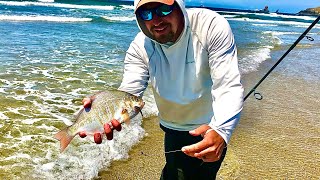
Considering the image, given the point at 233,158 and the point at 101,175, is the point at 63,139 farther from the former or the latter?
the point at 233,158

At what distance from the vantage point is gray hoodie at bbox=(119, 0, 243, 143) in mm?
2203

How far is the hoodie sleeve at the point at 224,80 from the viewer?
200cm

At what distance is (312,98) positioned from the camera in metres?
8.77

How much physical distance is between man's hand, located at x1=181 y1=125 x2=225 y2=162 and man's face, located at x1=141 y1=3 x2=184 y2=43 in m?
0.80

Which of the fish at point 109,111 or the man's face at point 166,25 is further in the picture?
the fish at point 109,111

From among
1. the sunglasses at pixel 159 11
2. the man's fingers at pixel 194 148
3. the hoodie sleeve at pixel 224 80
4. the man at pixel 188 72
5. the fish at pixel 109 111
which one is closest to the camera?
the man's fingers at pixel 194 148

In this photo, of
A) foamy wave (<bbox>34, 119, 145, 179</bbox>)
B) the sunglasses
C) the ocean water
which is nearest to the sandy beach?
foamy wave (<bbox>34, 119, 145, 179</bbox>)

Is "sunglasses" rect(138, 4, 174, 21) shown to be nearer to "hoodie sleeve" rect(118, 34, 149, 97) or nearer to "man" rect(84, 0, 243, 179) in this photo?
"man" rect(84, 0, 243, 179)

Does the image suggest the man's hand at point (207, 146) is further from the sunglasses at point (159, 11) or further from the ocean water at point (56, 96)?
the ocean water at point (56, 96)

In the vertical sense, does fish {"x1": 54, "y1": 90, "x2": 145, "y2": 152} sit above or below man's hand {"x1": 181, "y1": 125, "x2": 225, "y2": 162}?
below

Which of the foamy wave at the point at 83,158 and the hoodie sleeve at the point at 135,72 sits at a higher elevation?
the hoodie sleeve at the point at 135,72

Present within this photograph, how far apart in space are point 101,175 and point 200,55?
2739mm

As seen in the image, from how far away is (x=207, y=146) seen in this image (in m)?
1.83

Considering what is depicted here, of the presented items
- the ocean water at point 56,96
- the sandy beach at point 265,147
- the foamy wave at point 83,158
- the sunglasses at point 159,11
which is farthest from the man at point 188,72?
the ocean water at point 56,96
